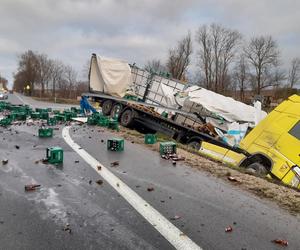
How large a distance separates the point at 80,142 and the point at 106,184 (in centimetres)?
498

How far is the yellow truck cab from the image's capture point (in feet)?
27.6

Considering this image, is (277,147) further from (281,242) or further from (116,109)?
Answer: (116,109)

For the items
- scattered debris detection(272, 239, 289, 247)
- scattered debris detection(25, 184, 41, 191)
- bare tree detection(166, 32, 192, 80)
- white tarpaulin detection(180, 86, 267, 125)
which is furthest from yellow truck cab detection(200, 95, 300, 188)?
bare tree detection(166, 32, 192, 80)

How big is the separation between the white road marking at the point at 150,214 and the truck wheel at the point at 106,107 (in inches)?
471

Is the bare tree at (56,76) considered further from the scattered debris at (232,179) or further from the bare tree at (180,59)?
the scattered debris at (232,179)

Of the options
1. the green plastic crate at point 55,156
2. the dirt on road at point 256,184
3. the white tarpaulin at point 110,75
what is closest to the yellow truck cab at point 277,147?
the dirt on road at point 256,184

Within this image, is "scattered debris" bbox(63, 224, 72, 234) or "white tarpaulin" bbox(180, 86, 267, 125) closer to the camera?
"scattered debris" bbox(63, 224, 72, 234)

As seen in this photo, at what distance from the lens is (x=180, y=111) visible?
15.3 m

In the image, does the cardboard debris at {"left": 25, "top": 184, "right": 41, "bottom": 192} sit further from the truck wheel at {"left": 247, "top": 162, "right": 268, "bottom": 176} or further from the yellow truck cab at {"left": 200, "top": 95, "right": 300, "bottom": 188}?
the yellow truck cab at {"left": 200, "top": 95, "right": 300, "bottom": 188}

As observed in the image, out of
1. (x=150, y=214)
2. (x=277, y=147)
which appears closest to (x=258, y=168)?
(x=277, y=147)

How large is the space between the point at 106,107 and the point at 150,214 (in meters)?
15.2

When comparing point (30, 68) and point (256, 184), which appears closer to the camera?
point (256, 184)

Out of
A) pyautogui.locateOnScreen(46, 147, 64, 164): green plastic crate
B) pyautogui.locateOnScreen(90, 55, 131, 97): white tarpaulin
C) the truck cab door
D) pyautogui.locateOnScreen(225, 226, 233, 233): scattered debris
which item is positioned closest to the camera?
pyautogui.locateOnScreen(225, 226, 233, 233): scattered debris

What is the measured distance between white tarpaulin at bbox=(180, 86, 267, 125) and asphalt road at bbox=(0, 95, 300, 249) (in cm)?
800
